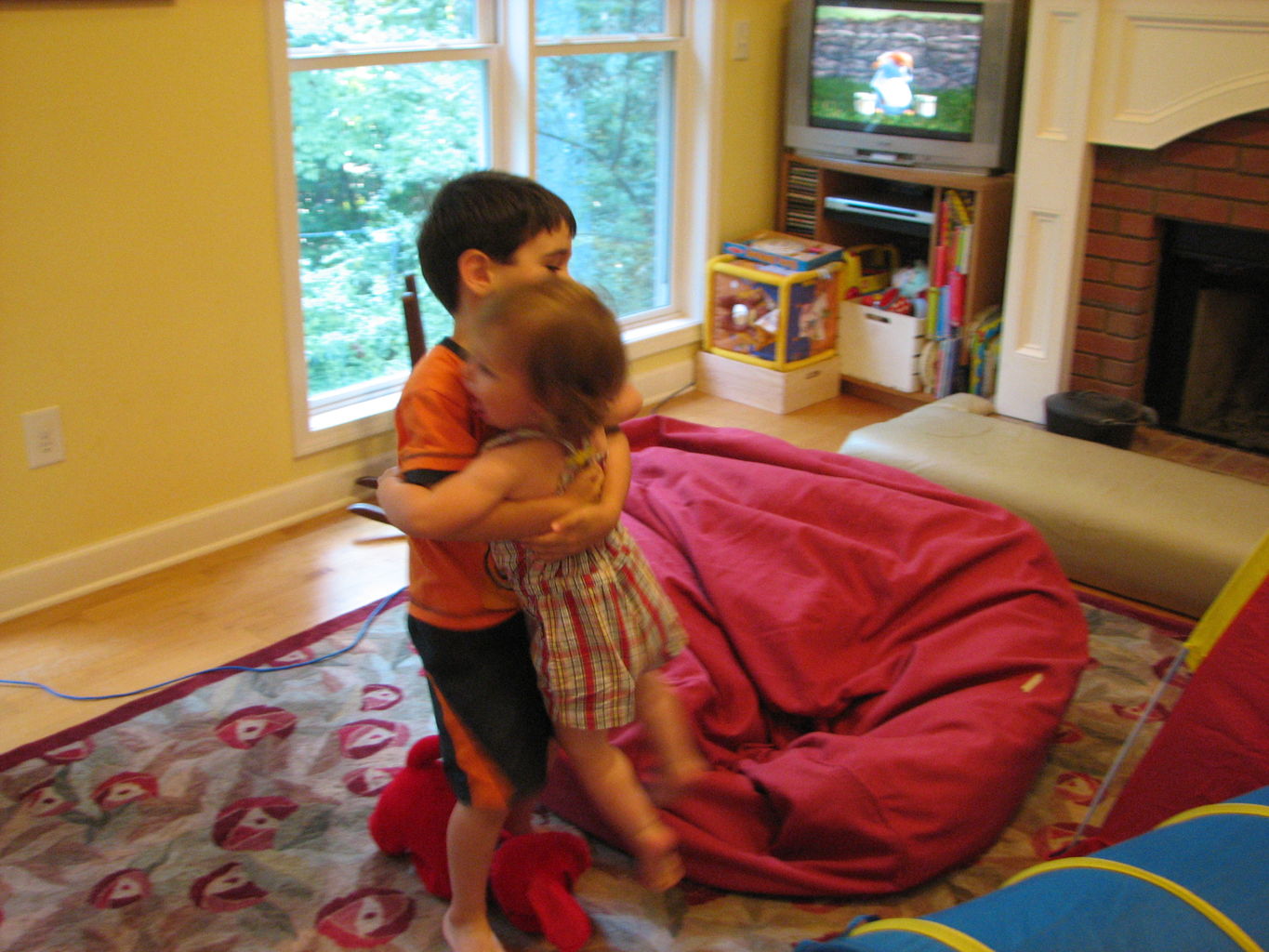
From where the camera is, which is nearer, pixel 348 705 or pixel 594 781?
pixel 594 781

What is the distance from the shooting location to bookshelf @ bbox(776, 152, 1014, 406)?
381 centimetres

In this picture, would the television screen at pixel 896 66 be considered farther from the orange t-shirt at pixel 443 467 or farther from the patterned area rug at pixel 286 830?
the orange t-shirt at pixel 443 467

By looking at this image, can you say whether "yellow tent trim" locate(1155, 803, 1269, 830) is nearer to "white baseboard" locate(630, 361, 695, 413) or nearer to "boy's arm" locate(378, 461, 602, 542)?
"boy's arm" locate(378, 461, 602, 542)

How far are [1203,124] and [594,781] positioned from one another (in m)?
2.67

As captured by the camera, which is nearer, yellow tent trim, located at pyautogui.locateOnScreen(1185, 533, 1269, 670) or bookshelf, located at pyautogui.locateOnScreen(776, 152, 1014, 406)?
yellow tent trim, located at pyautogui.locateOnScreen(1185, 533, 1269, 670)

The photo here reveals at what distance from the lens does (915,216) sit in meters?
3.94

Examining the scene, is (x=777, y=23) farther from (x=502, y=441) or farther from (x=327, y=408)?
(x=502, y=441)

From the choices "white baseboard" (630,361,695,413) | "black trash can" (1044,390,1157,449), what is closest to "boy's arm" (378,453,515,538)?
"black trash can" (1044,390,1157,449)

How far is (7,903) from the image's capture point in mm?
1828

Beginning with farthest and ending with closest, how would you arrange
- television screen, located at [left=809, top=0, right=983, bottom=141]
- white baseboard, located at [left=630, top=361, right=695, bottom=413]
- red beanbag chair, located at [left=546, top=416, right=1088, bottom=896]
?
white baseboard, located at [left=630, top=361, right=695, bottom=413] → television screen, located at [left=809, top=0, right=983, bottom=141] → red beanbag chair, located at [left=546, top=416, right=1088, bottom=896]

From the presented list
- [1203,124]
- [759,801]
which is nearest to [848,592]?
[759,801]

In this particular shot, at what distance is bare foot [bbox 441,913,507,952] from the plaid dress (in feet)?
1.24

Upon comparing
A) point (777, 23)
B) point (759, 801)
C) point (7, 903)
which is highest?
point (777, 23)

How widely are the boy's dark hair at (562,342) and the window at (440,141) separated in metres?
1.84
